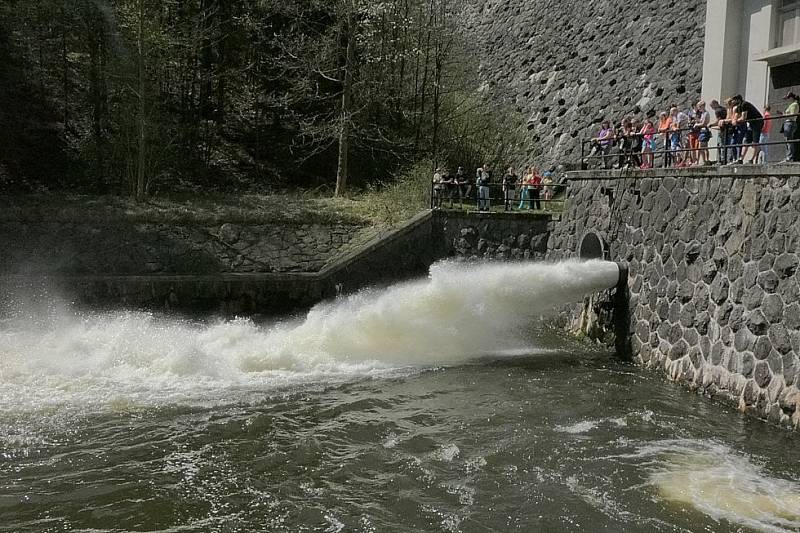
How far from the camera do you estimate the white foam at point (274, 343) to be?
1040 cm

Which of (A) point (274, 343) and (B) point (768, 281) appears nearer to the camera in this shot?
(B) point (768, 281)

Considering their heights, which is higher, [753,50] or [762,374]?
[753,50]

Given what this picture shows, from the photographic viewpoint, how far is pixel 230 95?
2745cm

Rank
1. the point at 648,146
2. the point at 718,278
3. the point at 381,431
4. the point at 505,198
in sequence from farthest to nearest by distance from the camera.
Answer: the point at 505,198
the point at 648,146
the point at 718,278
the point at 381,431

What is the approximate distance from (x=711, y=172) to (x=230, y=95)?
66.3 ft

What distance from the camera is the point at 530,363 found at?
42.8 ft

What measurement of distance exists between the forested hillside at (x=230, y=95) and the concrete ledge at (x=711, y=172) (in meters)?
9.79

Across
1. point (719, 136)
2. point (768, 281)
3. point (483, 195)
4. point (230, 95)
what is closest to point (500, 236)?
point (483, 195)

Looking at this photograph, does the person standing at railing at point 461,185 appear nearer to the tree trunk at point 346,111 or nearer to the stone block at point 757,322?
the tree trunk at point 346,111

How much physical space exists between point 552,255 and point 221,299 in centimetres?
816

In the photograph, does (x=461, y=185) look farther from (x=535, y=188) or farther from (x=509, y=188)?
(x=535, y=188)

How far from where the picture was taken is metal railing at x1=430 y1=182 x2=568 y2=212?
19139mm

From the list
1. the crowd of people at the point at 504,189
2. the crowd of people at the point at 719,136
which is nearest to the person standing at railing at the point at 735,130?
the crowd of people at the point at 719,136

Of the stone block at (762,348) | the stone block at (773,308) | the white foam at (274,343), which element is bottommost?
the white foam at (274,343)
